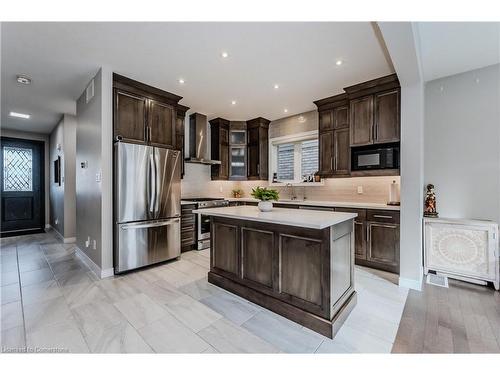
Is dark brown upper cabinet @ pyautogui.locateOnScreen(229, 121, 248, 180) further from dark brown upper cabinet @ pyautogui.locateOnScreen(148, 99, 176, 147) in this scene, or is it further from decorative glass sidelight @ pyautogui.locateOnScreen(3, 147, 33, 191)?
decorative glass sidelight @ pyautogui.locateOnScreen(3, 147, 33, 191)

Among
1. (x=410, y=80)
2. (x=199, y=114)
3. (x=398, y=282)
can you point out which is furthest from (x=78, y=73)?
(x=398, y=282)

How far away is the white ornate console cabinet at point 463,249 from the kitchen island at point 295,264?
1548mm

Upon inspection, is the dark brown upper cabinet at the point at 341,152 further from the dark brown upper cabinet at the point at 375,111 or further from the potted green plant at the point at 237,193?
the potted green plant at the point at 237,193

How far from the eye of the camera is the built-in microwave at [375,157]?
3.21 m

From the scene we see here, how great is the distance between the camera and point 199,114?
15.7ft

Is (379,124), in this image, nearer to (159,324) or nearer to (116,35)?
(116,35)

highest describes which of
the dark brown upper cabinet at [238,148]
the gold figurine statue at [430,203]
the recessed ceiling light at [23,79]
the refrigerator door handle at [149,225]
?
the recessed ceiling light at [23,79]

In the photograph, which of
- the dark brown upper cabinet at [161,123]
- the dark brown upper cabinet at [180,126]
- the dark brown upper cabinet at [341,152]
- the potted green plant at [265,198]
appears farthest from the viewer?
the dark brown upper cabinet at [180,126]

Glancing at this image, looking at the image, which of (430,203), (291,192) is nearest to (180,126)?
(291,192)

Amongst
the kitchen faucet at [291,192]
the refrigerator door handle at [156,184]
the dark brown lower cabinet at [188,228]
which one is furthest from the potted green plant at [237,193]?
the refrigerator door handle at [156,184]

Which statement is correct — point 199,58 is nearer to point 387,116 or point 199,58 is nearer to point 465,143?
point 387,116

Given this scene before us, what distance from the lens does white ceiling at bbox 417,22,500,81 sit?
217 centimetres

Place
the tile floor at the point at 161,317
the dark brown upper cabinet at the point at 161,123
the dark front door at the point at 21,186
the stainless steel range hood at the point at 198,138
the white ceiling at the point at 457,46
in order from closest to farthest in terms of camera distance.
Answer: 1. the tile floor at the point at 161,317
2. the white ceiling at the point at 457,46
3. the dark brown upper cabinet at the point at 161,123
4. the stainless steel range hood at the point at 198,138
5. the dark front door at the point at 21,186
